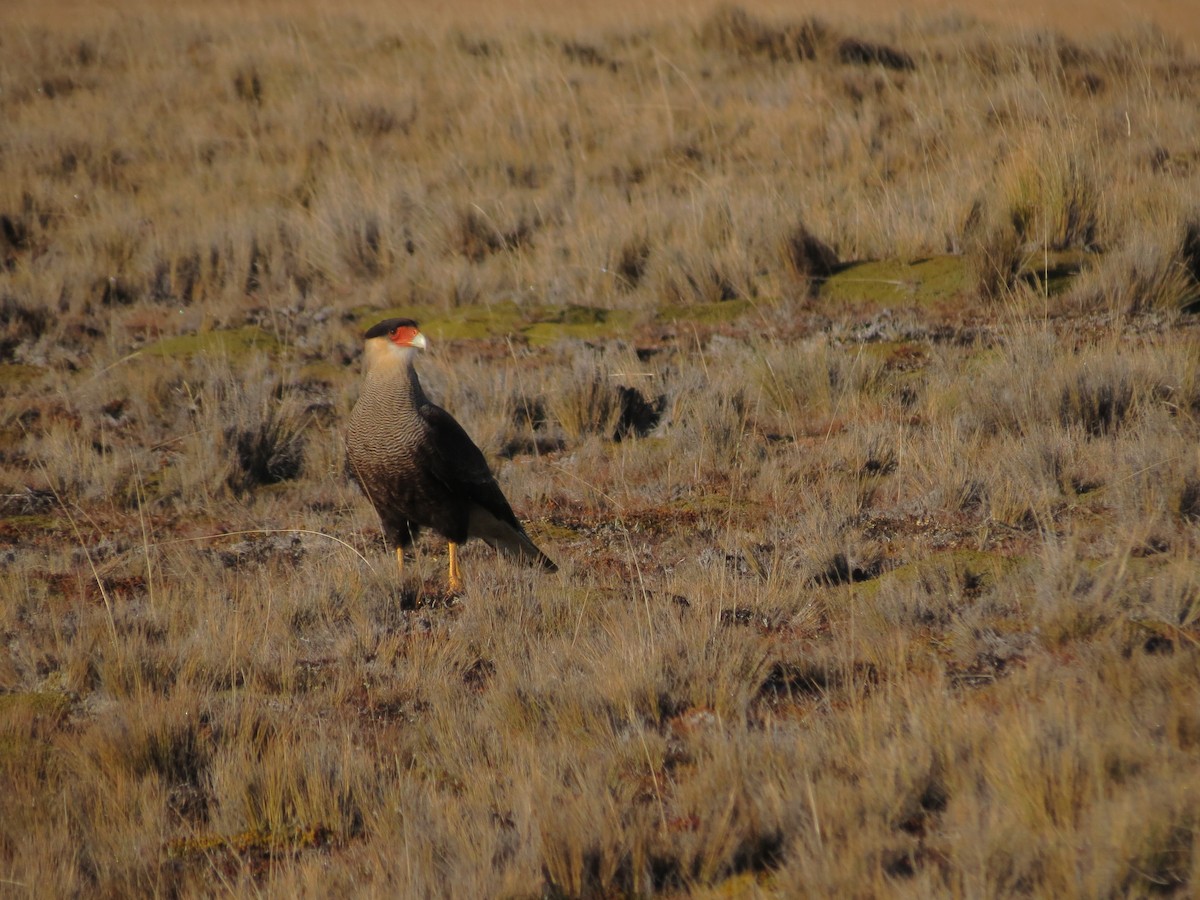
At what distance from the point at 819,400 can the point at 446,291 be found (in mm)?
3878

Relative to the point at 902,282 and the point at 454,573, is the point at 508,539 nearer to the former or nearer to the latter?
the point at 454,573

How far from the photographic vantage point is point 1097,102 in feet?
39.1

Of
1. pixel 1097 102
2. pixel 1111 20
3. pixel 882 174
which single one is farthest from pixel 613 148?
pixel 1111 20

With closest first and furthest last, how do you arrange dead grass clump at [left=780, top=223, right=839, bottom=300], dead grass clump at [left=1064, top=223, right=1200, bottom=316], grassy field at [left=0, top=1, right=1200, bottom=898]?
grassy field at [left=0, top=1, right=1200, bottom=898] < dead grass clump at [left=1064, top=223, right=1200, bottom=316] < dead grass clump at [left=780, top=223, right=839, bottom=300]

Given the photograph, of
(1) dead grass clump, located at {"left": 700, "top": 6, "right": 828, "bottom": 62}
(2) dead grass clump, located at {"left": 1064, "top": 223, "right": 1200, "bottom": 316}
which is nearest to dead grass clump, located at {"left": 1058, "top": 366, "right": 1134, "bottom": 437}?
(2) dead grass clump, located at {"left": 1064, "top": 223, "right": 1200, "bottom": 316}

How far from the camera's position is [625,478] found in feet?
20.1

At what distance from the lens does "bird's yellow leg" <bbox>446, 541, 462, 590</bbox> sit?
501 centimetres

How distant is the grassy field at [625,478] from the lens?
9.23 feet

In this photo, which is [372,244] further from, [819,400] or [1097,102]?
[1097,102]

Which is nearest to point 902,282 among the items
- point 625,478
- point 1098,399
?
point 1098,399

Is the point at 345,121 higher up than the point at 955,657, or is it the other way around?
the point at 345,121

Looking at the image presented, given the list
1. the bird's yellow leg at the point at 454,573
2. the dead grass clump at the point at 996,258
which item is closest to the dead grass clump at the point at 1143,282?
the dead grass clump at the point at 996,258

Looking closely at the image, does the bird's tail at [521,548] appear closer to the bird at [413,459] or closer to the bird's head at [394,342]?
the bird at [413,459]

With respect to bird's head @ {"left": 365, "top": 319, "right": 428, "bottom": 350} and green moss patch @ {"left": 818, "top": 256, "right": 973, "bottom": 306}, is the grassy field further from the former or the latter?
bird's head @ {"left": 365, "top": 319, "right": 428, "bottom": 350}
